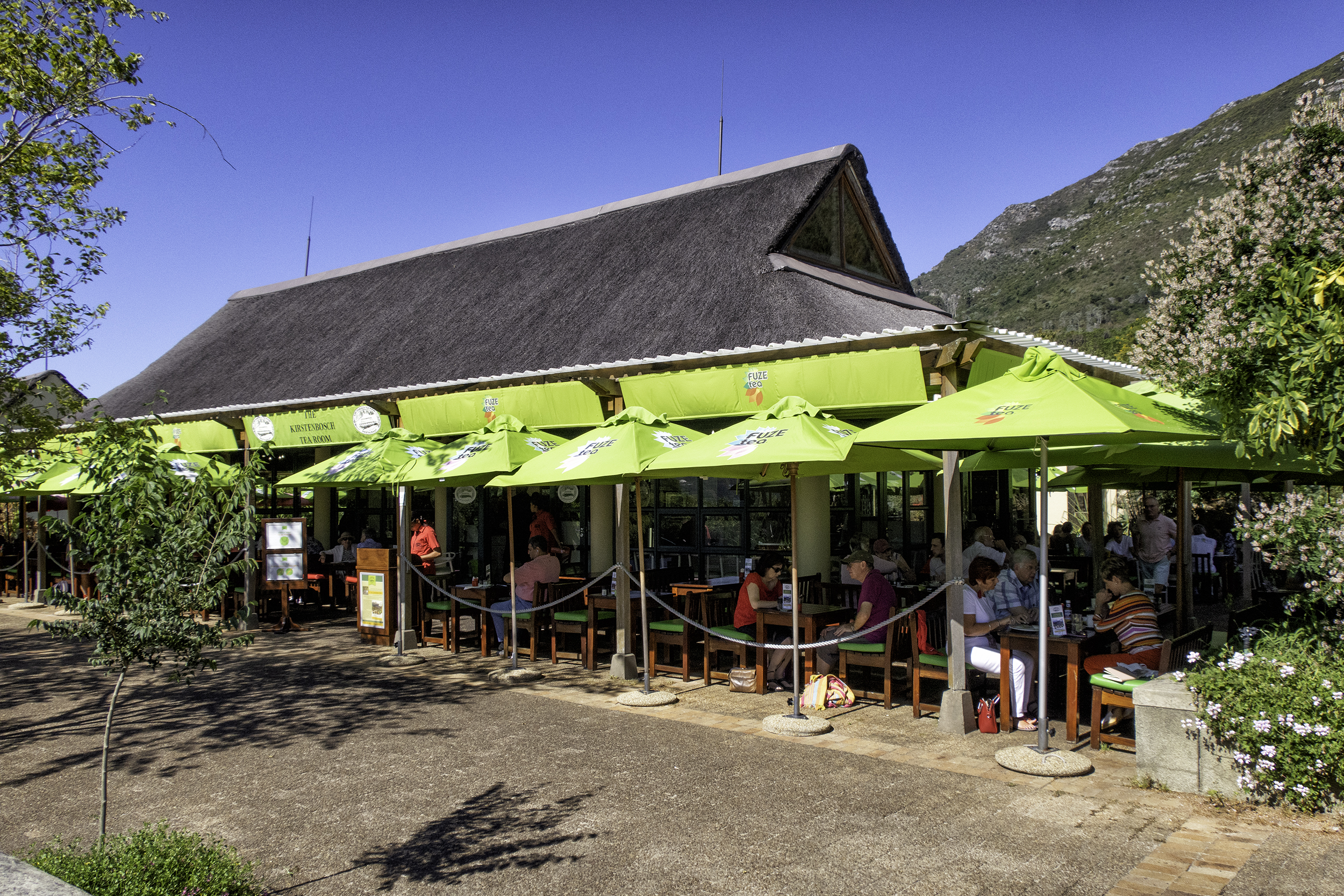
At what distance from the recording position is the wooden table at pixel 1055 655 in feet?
20.3

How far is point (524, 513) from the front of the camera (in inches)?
566

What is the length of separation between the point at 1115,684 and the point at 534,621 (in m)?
5.65

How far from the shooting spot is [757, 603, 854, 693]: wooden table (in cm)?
771

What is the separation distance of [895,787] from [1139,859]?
4.68 ft

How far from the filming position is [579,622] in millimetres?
9633

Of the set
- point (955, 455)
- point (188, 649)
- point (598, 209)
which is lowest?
point (188, 649)

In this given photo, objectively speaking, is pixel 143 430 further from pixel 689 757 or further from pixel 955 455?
pixel 955 455

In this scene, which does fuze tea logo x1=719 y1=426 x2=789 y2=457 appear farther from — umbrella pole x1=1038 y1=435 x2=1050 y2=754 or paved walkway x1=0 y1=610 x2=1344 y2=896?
paved walkway x1=0 y1=610 x2=1344 y2=896

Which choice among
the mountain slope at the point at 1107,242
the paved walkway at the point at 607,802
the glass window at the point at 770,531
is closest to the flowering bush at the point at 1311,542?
the paved walkway at the point at 607,802

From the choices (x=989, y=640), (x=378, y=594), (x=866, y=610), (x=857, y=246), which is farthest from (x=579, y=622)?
(x=857, y=246)

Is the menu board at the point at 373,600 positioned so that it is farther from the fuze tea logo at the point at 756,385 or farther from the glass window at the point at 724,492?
the fuze tea logo at the point at 756,385

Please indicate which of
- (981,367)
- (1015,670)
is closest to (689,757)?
(1015,670)

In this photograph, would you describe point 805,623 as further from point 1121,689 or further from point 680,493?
point 680,493

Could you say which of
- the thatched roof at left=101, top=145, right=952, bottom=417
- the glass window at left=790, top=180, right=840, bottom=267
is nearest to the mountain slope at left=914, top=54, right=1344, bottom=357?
the glass window at left=790, top=180, right=840, bottom=267
